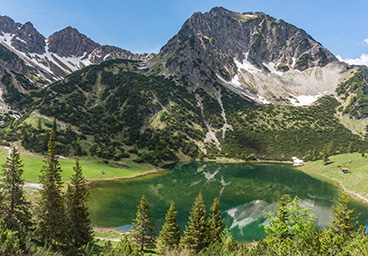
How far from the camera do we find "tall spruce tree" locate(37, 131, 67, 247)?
2298 cm

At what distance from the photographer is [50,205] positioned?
75.8 ft

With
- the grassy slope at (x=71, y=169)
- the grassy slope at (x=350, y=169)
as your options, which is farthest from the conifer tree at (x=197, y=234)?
the grassy slope at (x=350, y=169)

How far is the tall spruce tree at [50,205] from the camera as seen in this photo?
22984 millimetres

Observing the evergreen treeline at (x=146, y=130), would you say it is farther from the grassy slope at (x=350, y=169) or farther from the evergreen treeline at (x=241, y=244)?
the evergreen treeline at (x=241, y=244)

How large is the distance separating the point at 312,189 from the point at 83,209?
82847mm

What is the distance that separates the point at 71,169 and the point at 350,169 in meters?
124

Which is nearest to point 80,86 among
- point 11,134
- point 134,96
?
point 134,96

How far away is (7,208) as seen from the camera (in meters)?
22.2

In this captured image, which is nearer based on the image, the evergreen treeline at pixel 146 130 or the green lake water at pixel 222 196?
the green lake water at pixel 222 196

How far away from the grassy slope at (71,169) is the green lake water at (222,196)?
6.97 metres

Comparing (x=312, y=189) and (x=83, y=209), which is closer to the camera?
(x=83, y=209)

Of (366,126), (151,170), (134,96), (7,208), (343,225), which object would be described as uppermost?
(134,96)

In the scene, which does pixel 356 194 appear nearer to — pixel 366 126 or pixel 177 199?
pixel 177 199

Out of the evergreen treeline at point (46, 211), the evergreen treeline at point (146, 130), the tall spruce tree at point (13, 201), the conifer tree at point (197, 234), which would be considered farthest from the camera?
the evergreen treeline at point (146, 130)
